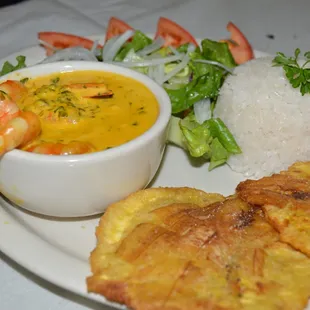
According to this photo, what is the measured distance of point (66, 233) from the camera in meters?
2.97

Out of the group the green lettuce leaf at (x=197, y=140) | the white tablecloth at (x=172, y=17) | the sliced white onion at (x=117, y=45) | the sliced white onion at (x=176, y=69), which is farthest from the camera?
the white tablecloth at (x=172, y=17)

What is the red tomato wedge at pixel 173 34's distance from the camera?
4539mm

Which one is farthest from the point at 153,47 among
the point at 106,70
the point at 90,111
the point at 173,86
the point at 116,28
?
the point at 90,111

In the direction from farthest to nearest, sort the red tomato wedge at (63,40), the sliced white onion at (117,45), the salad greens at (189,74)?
1. the red tomato wedge at (63,40)
2. the sliced white onion at (117,45)
3. the salad greens at (189,74)

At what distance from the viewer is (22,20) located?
575 cm

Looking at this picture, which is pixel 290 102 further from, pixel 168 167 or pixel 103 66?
pixel 103 66

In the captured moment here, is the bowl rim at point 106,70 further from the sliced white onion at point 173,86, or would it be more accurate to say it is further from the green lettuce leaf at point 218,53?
the green lettuce leaf at point 218,53

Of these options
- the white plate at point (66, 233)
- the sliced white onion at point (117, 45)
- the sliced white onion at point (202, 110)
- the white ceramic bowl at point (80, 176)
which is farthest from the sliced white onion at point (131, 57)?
the white ceramic bowl at point (80, 176)

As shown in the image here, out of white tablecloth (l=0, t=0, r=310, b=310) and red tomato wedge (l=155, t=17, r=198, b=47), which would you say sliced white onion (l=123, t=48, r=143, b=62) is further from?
white tablecloth (l=0, t=0, r=310, b=310)

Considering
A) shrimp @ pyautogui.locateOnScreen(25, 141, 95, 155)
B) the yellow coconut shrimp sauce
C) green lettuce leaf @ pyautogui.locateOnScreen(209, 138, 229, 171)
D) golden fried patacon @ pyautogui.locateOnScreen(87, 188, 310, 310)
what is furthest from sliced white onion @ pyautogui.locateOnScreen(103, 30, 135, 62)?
golden fried patacon @ pyautogui.locateOnScreen(87, 188, 310, 310)

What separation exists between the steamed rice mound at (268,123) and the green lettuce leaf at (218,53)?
1.48 ft

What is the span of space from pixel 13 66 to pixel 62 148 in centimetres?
142

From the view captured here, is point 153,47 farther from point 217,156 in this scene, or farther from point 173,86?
point 217,156

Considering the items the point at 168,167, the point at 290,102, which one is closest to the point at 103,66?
the point at 168,167
